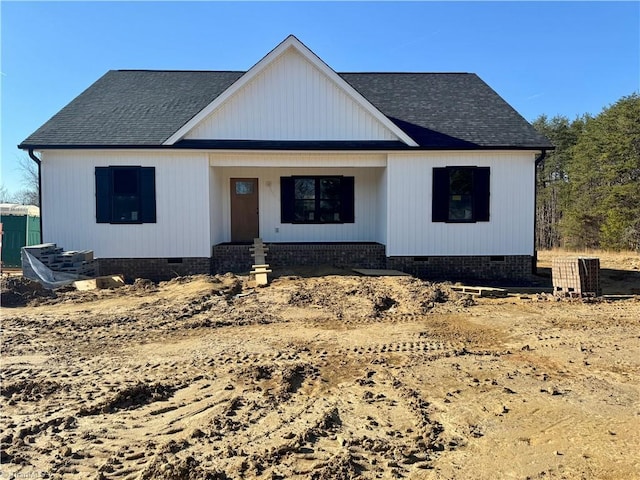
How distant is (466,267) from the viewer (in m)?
13.3

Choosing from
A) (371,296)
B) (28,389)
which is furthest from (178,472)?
(371,296)

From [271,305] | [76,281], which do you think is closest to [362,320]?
[271,305]

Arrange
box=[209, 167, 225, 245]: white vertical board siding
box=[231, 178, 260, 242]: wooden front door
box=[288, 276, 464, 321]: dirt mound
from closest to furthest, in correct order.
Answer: box=[288, 276, 464, 321]: dirt mound < box=[209, 167, 225, 245]: white vertical board siding < box=[231, 178, 260, 242]: wooden front door

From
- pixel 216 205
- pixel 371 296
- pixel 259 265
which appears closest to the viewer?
pixel 371 296

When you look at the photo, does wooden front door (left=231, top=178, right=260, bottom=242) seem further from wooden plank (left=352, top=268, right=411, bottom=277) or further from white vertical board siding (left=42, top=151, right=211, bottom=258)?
wooden plank (left=352, top=268, right=411, bottom=277)

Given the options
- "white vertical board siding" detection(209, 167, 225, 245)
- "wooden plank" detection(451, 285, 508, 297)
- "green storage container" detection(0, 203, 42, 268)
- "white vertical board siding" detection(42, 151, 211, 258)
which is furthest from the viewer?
"green storage container" detection(0, 203, 42, 268)

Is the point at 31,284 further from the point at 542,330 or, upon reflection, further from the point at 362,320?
the point at 542,330

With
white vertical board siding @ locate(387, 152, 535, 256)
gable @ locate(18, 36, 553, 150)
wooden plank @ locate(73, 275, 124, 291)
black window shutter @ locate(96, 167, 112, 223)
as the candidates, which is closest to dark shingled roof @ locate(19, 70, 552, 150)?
gable @ locate(18, 36, 553, 150)

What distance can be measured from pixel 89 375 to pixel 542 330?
674 centimetres

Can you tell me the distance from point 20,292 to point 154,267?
3460 millimetres

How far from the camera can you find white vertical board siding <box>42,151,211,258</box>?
1262cm

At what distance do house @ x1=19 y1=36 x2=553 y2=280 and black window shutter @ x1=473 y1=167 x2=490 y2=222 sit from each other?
0.10ft

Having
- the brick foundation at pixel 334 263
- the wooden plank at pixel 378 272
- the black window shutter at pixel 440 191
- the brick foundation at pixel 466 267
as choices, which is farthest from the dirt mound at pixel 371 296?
the black window shutter at pixel 440 191

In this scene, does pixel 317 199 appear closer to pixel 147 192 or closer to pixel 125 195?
pixel 147 192
